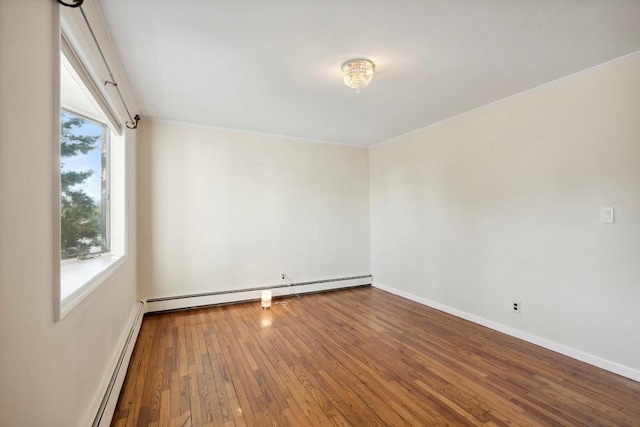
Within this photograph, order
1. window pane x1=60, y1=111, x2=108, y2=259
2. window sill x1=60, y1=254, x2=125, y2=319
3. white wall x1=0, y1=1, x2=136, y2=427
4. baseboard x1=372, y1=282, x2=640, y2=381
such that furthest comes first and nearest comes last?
baseboard x1=372, y1=282, x2=640, y2=381 < window pane x1=60, y1=111, x2=108, y2=259 < window sill x1=60, y1=254, x2=125, y2=319 < white wall x1=0, y1=1, x2=136, y2=427

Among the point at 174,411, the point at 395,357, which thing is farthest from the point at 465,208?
the point at 174,411

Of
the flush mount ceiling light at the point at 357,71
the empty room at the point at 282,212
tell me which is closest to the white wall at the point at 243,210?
the empty room at the point at 282,212

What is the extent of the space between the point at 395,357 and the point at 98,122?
3.04m

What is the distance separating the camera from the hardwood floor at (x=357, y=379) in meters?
1.75

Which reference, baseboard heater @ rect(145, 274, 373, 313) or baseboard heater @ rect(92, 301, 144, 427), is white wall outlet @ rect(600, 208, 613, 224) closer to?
baseboard heater @ rect(145, 274, 373, 313)

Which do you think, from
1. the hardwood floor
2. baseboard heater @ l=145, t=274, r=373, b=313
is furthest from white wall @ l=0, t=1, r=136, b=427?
baseboard heater @ l=145, t=274, r=373, b=313

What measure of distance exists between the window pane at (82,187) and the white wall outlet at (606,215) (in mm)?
3630

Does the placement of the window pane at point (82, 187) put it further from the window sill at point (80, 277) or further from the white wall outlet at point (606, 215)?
the white wall outlet at point (606, 215)

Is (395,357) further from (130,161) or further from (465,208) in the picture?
(130,161)

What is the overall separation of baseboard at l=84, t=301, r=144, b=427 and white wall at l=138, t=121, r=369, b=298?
3.70ft

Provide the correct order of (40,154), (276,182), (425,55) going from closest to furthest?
(40,154), (425,55), (276,182)

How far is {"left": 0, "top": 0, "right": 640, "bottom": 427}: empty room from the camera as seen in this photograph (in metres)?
1.12

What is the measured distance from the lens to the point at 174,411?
5.87ft

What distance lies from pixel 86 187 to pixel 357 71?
2.09m
